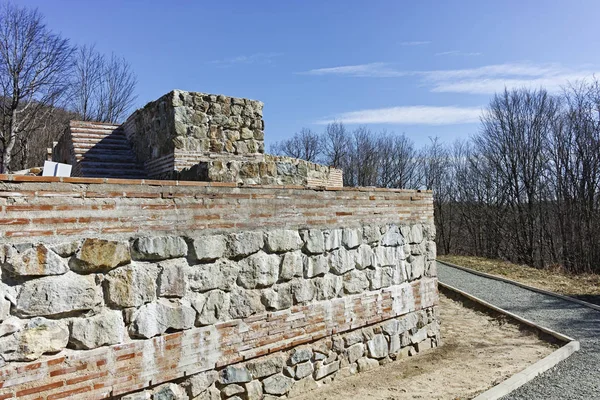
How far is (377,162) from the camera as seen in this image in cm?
3375

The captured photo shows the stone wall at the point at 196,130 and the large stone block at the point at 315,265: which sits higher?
the stone wall at the point at 196,130

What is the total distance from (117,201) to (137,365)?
4.54 ft

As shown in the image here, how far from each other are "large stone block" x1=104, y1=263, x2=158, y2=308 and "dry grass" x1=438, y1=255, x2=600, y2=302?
36.5 ft

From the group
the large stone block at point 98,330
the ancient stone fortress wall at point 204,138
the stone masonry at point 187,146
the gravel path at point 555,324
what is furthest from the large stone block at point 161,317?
the gravel path at point 555,324

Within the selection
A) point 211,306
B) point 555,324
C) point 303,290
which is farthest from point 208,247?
point 555,324

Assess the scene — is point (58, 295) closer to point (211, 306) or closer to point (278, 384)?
point (211, 306)

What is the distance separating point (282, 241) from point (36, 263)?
2.40 meters

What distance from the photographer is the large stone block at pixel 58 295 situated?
3.14m

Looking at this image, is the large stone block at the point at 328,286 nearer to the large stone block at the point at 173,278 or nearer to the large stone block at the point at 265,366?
the large stone block at the point at 265,366

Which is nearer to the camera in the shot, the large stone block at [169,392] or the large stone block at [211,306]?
the large stone block at [169,392]

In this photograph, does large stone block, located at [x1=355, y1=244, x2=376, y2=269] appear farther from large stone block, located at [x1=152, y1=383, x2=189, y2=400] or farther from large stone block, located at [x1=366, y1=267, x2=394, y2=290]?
large stone block, located at [x1=152, y1=383, x2=189, y2=400]

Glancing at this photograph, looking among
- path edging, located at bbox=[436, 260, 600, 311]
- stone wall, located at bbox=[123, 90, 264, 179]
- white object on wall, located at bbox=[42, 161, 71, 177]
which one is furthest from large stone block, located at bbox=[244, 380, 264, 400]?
path edging, located at bbox=[436, 260, 600, 311]

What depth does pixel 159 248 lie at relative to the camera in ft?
12.6

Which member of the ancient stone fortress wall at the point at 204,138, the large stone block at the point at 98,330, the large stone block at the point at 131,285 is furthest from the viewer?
the ancient stone fortress wall at the point at 204,138
